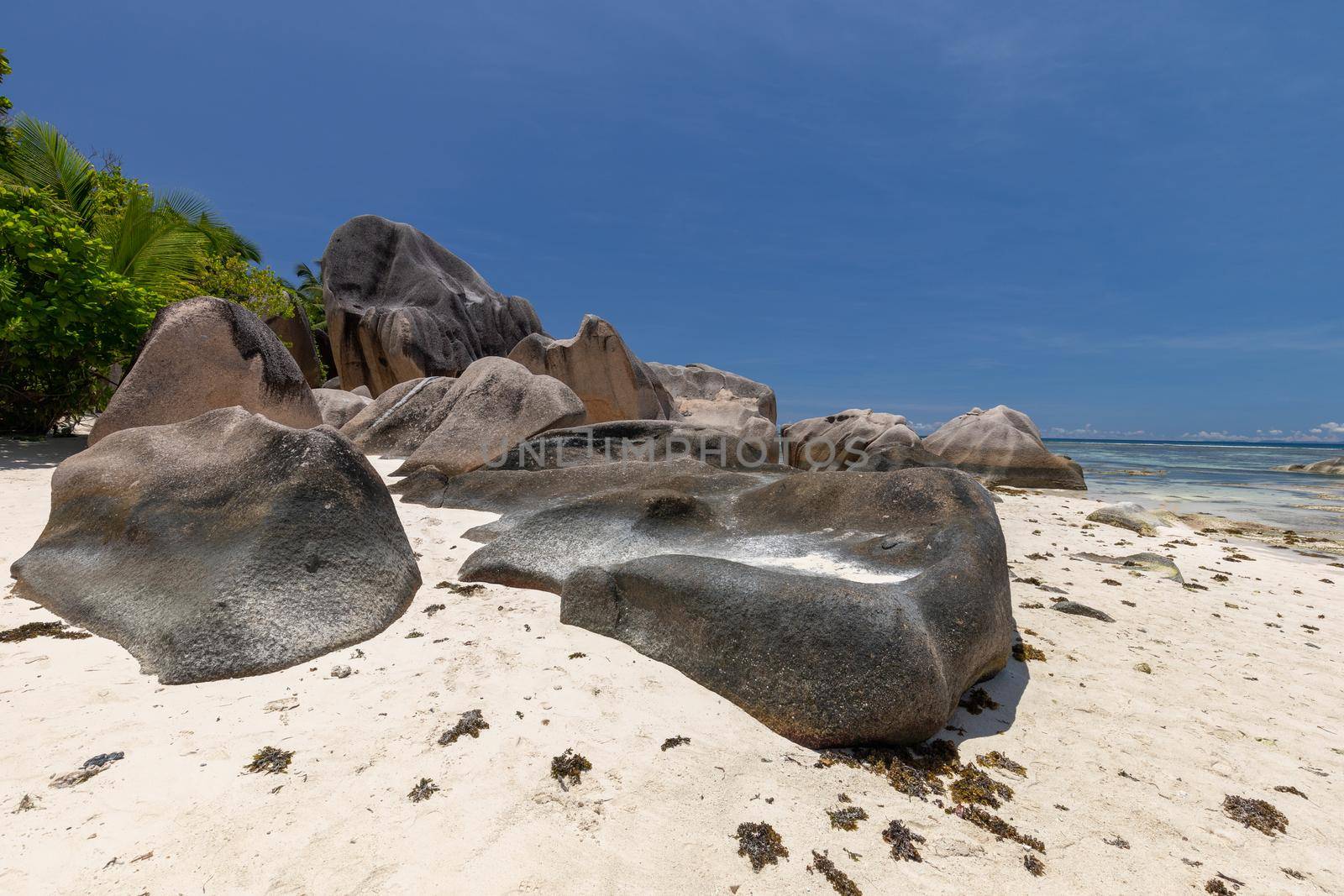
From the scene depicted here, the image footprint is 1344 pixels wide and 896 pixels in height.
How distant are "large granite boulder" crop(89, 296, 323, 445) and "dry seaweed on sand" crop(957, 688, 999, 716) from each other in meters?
8.94

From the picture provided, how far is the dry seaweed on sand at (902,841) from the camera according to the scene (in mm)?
2225

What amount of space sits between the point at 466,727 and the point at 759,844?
1.32 meters

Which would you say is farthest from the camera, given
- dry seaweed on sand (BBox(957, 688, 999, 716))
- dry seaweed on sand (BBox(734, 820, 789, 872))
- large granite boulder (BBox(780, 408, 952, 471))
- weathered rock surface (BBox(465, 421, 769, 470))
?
large granite boulder (BBox(780, 408, 952, 471))

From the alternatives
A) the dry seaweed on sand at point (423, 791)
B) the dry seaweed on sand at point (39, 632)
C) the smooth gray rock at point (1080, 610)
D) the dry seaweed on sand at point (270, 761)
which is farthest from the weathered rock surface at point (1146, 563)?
the dry seaweed on sand at point (39, 632)

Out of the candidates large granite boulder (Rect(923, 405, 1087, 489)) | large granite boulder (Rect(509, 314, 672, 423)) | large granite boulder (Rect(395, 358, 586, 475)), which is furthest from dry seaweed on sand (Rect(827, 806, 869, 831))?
large granite boulder (Rect(923, 405, 1087, 489))

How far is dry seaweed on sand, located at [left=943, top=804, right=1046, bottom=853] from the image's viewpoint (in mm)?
2340

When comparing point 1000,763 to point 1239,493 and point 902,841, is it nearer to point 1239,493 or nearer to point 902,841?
point 902,841

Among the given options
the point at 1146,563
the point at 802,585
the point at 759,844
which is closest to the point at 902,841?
the point at 759,844

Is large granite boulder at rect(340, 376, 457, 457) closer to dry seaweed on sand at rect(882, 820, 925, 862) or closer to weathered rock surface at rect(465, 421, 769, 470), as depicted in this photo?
weathered rock surface at rect(465, 421, 769, 470)

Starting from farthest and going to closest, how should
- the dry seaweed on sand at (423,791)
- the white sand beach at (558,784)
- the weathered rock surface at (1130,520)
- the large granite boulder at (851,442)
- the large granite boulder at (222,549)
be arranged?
the large granite boulder at (851,442)
the weathered rock surface at (1130,520)
the large granite boulder at (222,549)
the dry seaweed on sand at (423,791)
the white sand beach at (558,784)

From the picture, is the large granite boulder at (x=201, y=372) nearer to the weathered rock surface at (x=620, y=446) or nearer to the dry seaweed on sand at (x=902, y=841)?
the weathered rock surface at (x=620, y=446)

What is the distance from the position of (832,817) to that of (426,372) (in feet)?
72.1

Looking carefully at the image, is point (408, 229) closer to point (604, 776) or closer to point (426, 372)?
point (426, 372)

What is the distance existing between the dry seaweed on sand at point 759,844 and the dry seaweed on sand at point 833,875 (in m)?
0.10
